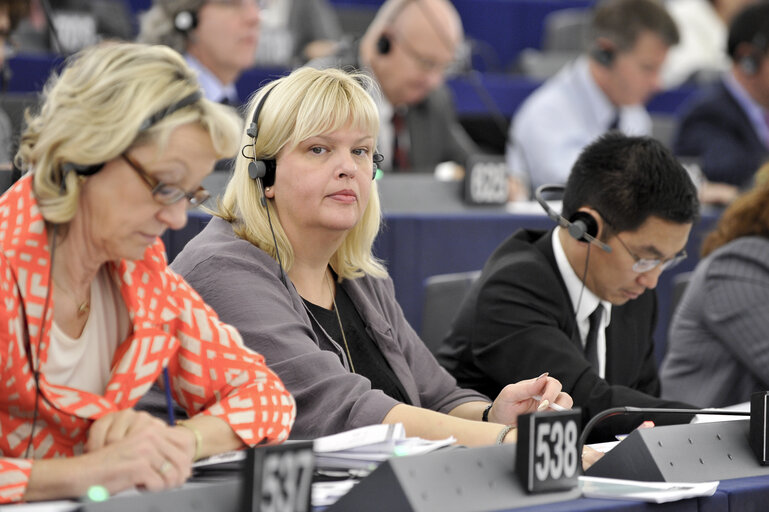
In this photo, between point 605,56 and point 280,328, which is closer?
point 280,328

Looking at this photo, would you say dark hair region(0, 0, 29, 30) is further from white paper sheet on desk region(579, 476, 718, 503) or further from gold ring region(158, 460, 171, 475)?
white paper sheet on desk region(579, 476, 718, 503)

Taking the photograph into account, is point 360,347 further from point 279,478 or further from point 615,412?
point 279,478

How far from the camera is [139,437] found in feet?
4.40

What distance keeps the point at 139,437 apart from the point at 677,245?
50.3 inches

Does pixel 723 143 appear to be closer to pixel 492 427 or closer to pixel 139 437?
pixel 492 427

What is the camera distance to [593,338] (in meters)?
2.37

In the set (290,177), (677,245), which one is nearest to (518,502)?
(290,177)

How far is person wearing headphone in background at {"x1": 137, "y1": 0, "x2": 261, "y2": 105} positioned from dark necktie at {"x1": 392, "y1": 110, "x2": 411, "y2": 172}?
0.64 meters

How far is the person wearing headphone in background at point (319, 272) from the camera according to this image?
1.76 metres

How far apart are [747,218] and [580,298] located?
0.67m

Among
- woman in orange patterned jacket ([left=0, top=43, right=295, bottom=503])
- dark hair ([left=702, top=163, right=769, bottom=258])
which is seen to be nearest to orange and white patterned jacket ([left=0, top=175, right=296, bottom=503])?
woman in orange patterned jacket ([left=0, top=43, right=295, bottom=503])

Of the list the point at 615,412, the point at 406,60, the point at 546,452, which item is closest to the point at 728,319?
the point at 615,412

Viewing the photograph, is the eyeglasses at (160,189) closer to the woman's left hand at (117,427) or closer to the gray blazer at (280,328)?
the woman's left hand at (117,427)

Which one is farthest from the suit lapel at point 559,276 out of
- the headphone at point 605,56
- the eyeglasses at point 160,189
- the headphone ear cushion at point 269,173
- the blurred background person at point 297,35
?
the blurred background person at point 297,35
